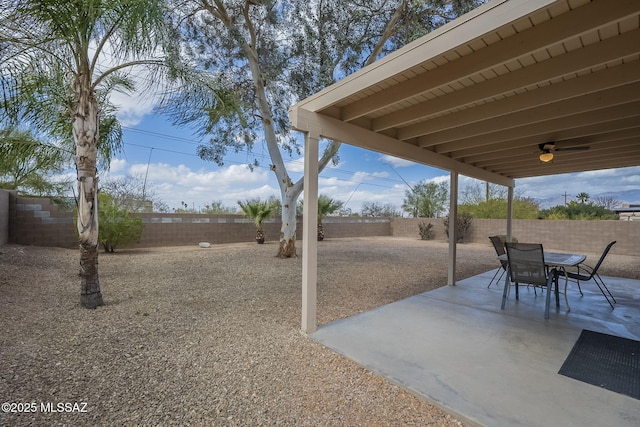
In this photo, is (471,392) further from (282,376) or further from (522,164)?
(522,164)

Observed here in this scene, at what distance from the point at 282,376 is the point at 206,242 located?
31.4 feet

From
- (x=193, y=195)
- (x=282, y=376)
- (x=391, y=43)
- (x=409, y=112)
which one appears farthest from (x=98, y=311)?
(x=193, y=195)

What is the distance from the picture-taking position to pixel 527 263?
372cm

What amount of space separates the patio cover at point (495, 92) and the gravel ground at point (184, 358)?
77cm

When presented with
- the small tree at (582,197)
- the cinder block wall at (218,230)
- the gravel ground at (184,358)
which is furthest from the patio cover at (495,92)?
the small tree at (582,197)

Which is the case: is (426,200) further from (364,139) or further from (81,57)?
(81,57)

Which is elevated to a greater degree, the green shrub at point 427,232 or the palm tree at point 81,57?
the palm tree at point 81,57

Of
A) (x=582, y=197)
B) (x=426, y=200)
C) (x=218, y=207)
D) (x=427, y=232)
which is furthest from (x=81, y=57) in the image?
(x=582, y=197)

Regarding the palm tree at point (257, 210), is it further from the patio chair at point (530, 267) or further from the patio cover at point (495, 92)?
the patio chair at point (530, 267)

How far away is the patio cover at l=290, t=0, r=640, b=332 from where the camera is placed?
6.42ft

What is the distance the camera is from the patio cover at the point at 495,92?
1957 millimetres

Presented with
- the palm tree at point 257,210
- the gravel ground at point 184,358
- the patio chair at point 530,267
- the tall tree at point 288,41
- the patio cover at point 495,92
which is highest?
the tall tree at point 288,41

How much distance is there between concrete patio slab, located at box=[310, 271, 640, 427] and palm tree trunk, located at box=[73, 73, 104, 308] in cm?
281

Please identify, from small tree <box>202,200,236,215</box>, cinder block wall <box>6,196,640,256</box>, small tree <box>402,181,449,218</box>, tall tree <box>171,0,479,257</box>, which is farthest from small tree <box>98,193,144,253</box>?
small tree <box>402,181,449,218</box>
